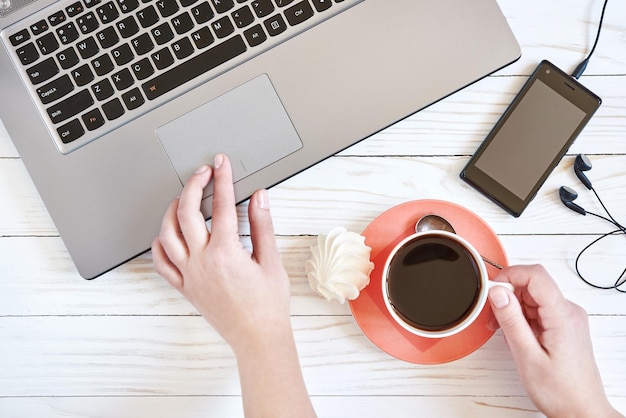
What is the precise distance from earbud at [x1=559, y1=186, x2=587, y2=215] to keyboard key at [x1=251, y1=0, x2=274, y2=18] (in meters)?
0.45

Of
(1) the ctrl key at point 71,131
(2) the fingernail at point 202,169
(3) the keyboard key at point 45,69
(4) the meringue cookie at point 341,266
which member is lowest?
(4) the meringue cookie at point 341,266

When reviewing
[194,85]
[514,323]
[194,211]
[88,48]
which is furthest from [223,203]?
[514,323]

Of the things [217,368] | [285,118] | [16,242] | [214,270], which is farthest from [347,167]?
[16,242]

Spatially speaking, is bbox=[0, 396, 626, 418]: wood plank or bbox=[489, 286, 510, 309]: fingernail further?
bbox=[0, 396, 626, 418]: wood plank

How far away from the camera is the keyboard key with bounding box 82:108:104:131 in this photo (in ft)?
2.17

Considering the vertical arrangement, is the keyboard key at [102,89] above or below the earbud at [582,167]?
above

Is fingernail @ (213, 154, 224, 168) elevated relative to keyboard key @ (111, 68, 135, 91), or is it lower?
lower

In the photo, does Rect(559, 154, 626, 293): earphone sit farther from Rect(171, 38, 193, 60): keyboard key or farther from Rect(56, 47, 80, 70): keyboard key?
Rect(56, 47, 80, 70): keyboard key

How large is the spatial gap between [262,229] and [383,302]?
183 millimetres

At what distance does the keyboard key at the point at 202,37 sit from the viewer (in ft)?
2.17

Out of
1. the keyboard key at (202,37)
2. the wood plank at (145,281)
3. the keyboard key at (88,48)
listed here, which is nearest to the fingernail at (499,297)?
the wood plank at (145,281)

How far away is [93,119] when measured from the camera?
26.1 inches

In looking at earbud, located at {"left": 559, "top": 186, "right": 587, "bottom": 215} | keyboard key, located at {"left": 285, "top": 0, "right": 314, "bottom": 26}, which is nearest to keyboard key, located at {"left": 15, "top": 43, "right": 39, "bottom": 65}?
keyboard key, located at {"left": 285, "top": 0, "right": 314, "bottom": 26}

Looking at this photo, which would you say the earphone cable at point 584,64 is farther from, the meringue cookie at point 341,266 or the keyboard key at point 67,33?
the keyboard key at point 67,33
